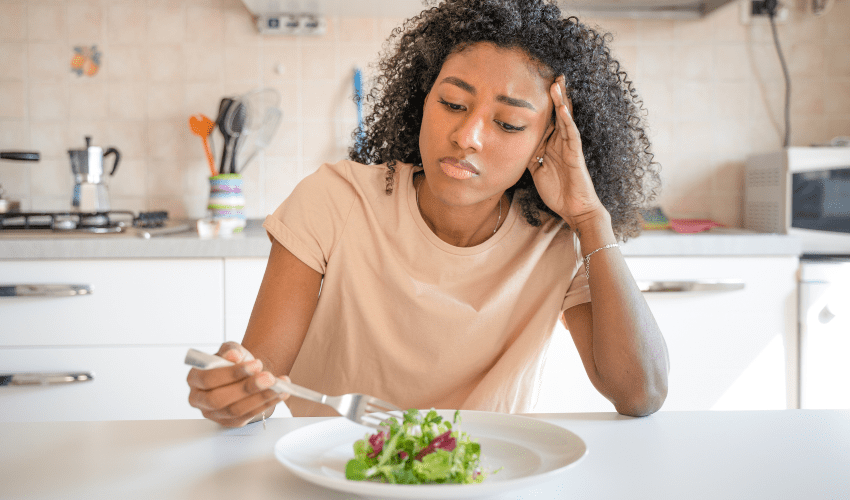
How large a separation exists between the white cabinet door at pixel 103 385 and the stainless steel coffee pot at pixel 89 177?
1.80 feet

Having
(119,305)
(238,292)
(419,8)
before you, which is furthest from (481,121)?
(419,8)

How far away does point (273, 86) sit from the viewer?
89.6 inches

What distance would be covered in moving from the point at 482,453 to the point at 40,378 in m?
1.41

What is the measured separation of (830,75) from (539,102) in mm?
1839

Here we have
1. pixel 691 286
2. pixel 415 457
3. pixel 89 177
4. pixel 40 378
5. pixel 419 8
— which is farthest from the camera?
pixel 419 8

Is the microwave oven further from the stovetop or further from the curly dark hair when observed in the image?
the stovetop

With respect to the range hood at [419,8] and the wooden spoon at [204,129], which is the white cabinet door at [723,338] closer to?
the range hood at [419,8]

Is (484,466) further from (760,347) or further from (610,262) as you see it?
(760,347)

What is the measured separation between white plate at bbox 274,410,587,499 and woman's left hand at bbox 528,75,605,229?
435mm

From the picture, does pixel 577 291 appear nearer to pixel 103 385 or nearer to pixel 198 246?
pixel 198 246

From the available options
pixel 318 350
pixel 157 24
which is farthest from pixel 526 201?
pixel 157 24

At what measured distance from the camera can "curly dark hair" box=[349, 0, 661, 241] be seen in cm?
101

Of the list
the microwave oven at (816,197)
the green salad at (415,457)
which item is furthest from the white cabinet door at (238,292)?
the microwave oven at (816,197)

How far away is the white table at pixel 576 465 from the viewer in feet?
1.82
